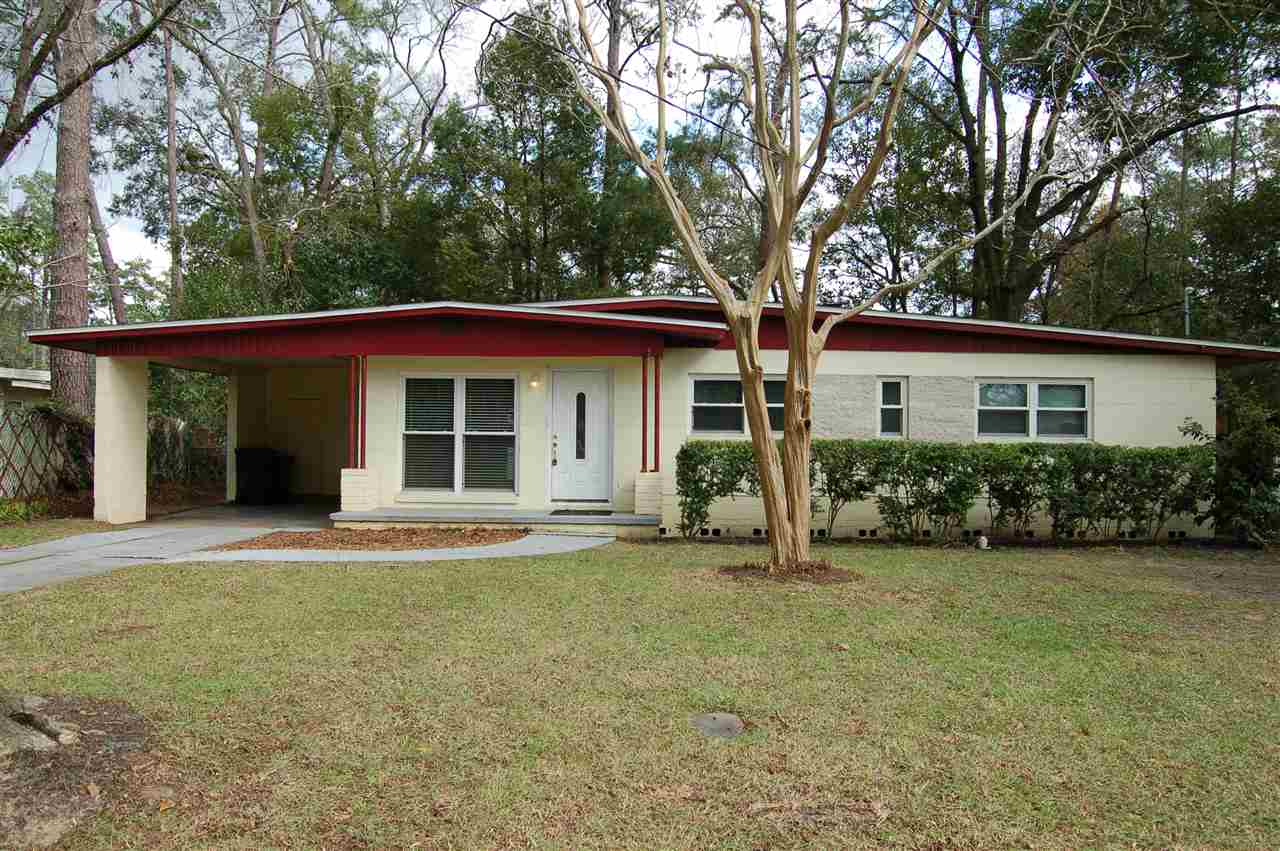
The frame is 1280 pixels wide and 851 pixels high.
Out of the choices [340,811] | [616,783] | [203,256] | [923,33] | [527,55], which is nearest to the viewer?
[340,811]

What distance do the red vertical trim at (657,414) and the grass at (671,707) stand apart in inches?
164

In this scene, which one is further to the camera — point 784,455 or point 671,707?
point 784,455

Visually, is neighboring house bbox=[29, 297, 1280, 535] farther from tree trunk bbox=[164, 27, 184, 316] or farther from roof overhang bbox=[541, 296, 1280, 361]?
tree trunk bbox=[164, 27, 184, 316]

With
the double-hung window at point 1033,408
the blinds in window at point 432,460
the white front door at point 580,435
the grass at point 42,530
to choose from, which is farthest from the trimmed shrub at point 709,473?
the grass at point 42,530

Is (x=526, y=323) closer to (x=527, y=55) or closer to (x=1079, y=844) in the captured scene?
(x=527, y=55)

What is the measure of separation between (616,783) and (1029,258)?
20208 mm

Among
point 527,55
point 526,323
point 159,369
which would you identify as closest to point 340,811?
point 526,323

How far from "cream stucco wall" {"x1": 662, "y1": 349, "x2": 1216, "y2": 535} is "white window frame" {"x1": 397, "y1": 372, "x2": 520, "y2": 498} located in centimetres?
228

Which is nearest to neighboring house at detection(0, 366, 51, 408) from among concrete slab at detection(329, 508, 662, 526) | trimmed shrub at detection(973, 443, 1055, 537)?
concrete slab at detection(329, 508, 662, 526)

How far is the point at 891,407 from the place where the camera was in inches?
473

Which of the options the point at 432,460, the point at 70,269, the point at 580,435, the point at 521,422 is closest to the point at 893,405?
the point at 580,435

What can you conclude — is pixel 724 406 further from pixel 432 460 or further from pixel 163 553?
pixel 163 553

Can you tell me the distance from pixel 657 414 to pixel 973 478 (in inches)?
170

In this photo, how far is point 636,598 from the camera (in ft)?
22.3
